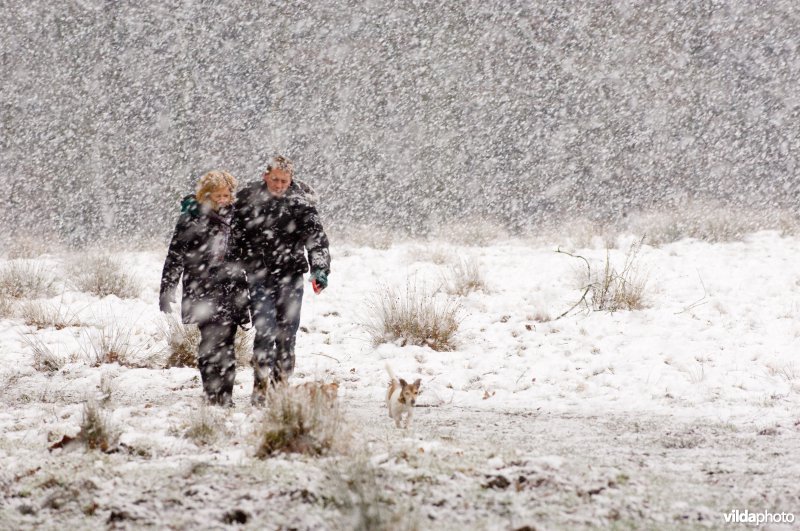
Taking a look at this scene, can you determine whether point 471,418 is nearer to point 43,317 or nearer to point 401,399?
point 401,399

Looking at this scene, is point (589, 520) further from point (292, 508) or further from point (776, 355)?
point (776, 355)

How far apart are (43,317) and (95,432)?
5497mm

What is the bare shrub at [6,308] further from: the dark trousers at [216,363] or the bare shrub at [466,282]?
the bare shrub at [466,282]

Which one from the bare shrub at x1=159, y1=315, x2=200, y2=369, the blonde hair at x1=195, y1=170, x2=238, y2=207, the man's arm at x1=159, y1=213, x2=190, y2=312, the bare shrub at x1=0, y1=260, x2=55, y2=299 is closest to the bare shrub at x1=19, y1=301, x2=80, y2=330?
the bare shrub at x1=0, y1=260, x2=55, y2=299

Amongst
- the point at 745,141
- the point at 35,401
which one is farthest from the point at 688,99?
the point at 35,401

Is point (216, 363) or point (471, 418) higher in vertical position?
point (216, 363)

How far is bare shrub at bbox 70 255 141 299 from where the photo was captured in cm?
1048

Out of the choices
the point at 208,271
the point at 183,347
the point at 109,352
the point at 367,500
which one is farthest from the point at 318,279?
the point at 109,352

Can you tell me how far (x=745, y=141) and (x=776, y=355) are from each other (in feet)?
61.7

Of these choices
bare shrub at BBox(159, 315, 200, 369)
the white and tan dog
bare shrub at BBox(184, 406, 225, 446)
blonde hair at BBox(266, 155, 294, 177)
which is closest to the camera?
bare shrub at BBox(184, 406, 225, 446)

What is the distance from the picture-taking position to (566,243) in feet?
49.4

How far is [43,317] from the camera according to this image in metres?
8.27

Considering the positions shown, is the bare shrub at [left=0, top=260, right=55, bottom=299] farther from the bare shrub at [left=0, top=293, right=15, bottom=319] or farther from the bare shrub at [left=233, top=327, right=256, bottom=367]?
the bare shrub at [left=233, top=327, right=256, bottom=367]

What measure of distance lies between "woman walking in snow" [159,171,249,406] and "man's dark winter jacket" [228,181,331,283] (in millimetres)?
105
